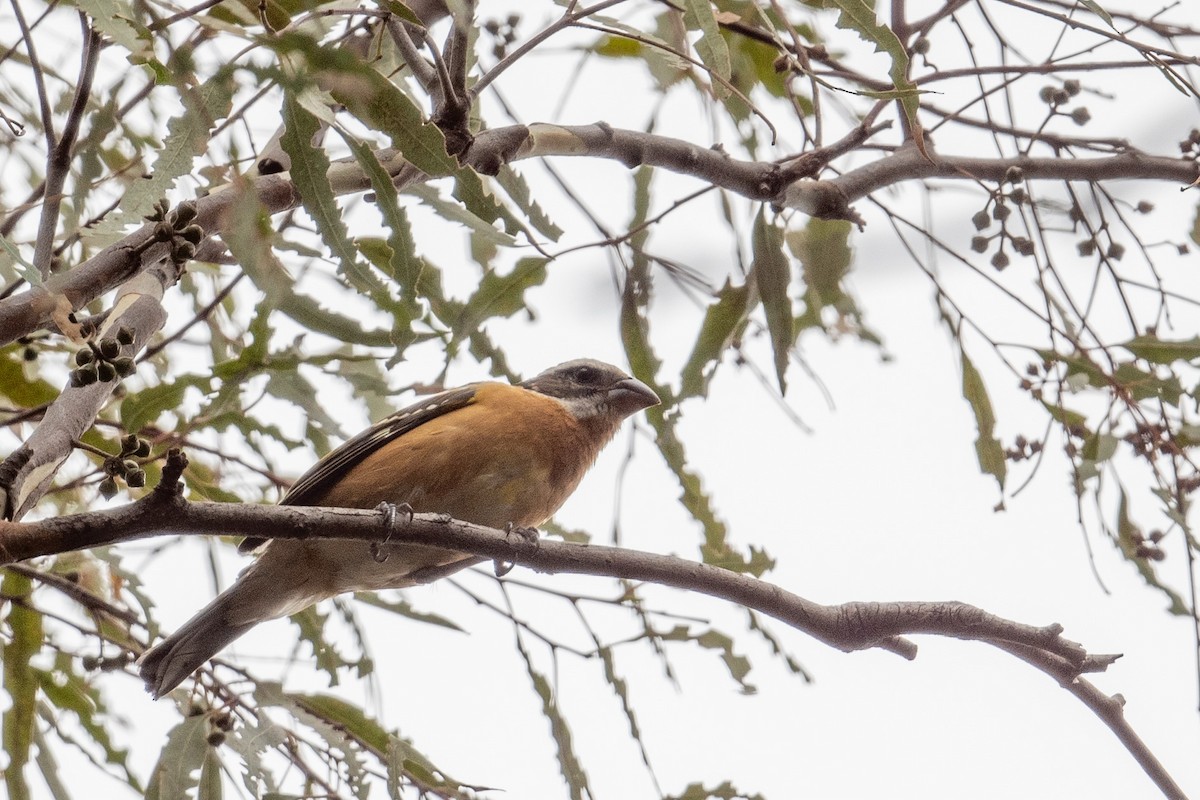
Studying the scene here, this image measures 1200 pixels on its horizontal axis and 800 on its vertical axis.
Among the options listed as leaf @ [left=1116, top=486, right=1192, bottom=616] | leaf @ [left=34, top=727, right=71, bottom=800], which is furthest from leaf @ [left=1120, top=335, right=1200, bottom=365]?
leaf @ [left=34, top=727, right=71, bottom=800]

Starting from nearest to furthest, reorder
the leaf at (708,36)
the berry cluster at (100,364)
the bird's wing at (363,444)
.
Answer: the berry cluster at (100,364) < the leaf at (708,36) < the bird's wing at (363,444)

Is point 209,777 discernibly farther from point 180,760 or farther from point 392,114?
point 392,114

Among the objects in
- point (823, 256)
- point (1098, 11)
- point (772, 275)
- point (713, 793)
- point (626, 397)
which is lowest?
point (713, 793)

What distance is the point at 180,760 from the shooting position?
362 cm

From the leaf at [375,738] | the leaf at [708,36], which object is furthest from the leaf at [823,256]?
the leaf at [375,738]

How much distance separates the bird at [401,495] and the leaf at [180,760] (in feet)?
0.52

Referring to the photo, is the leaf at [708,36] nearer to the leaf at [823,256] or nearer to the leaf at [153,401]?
the leaf at [153,401]

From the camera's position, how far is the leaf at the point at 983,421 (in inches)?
162

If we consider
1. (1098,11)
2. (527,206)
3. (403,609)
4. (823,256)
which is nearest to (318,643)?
(403,609)

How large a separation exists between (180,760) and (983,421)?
2.78 meters

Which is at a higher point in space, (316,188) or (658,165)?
(658,165)

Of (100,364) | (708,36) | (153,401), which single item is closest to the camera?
(100,364)

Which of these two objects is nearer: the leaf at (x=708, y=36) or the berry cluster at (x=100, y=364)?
the berry cluster at (x=100, y=364)

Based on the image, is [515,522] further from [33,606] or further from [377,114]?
[377,114]
